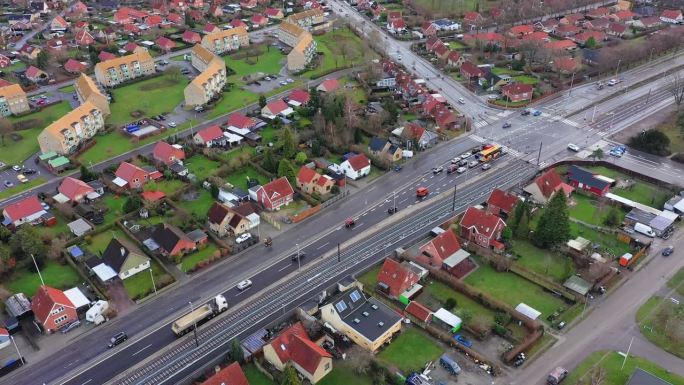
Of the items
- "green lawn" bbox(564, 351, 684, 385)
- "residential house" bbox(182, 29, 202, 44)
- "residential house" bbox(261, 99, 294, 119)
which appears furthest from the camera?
"residential house" bbox(182, 29, 202, 44)

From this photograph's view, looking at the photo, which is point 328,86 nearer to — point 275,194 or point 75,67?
point 275,194

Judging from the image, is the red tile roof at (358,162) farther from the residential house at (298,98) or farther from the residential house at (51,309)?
the residential house at (51,309)

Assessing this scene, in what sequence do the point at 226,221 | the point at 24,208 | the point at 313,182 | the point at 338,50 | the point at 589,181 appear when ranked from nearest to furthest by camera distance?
the point at 226,221 → the point at 24,208 → the point at 589,181 → the point at 313,182 → the point at 338,50

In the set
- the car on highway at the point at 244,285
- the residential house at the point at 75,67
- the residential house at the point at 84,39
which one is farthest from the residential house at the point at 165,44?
the car on highway at the point at 244,285

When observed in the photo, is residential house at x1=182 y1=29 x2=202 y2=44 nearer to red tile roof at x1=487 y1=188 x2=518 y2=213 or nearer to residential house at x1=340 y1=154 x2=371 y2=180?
residential house at x1=340 y1=154 x2=371 y2=180

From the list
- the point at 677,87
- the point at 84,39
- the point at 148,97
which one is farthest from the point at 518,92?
the point at 84,39

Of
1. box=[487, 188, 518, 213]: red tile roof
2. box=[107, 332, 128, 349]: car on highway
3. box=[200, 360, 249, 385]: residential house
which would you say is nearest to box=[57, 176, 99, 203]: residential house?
box=[107, 332, 128, 349]: car on highway
